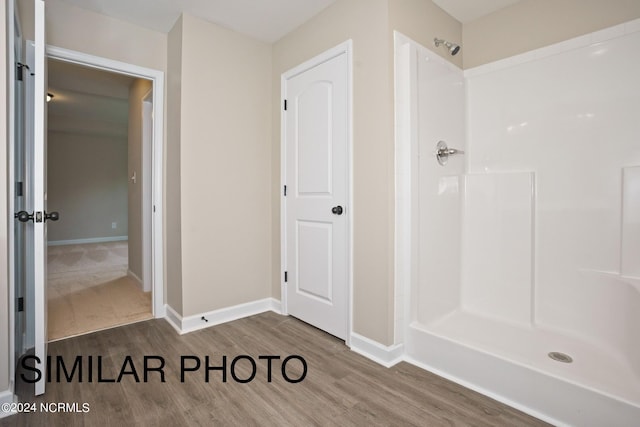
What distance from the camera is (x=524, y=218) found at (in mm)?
2320

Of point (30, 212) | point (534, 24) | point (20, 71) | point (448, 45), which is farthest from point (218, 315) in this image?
point (534, 24)

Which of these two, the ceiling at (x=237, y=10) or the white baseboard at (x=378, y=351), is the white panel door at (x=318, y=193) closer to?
the white baseboard at (x=378, y=351)

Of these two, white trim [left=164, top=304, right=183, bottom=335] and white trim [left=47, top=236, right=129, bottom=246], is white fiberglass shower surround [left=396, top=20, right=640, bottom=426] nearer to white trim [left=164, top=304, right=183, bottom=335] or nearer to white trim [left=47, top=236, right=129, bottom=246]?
white trim [left=164, top=304, right=183, bottom=335]

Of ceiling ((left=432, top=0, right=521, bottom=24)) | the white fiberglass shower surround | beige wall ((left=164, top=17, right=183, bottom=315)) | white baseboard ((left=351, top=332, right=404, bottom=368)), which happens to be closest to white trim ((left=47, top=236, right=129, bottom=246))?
beige wall ((left=164, top=17, right=183, bottom=315))

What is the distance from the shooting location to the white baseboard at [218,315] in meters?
2.54

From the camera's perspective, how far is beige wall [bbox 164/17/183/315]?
2.55 metres

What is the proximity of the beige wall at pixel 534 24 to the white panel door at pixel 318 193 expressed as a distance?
112cm

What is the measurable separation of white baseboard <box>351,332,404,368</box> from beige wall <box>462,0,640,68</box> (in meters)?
2.20

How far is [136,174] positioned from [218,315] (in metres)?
2.30

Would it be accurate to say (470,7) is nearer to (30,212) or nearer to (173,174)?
A: (173,174)

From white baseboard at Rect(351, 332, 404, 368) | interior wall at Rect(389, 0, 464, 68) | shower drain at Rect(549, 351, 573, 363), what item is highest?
interior wall at Rect(389, 0, 464, 68)

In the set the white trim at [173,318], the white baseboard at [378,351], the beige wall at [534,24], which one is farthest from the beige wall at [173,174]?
the beige wall at [534,24]

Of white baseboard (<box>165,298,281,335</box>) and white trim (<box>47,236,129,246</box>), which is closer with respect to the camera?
white baseboard (<box>165,298,281,335</box>)

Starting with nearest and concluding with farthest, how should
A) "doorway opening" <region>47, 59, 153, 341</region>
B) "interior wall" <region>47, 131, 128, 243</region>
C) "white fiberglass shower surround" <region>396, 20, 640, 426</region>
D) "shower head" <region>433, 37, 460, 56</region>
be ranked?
1. "white fiberglass shower surround" <region>396, 20, 640, 426</region>
2. "shower head" <region>433, 37, 460, 56</region>
3. "doorway opening" <region>47, 59, 153, 341</region>
4. "interior wall" <region>47, 131, 128, 243</region>
